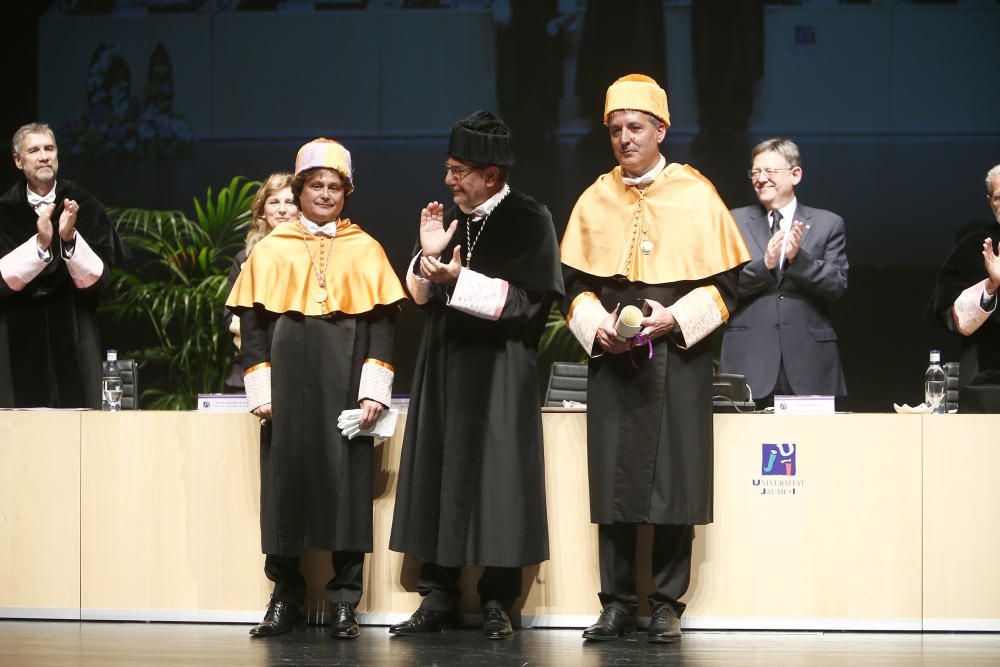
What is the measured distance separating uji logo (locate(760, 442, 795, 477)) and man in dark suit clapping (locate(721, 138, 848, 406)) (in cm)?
99

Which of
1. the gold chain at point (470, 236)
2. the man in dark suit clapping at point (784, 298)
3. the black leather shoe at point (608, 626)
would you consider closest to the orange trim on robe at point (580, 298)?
the gold chain at point (470, 236)

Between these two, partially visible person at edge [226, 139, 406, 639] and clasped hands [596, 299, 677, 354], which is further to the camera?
partially visible person at edge [226, 139, 406, 639]

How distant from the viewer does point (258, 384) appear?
4.20 m

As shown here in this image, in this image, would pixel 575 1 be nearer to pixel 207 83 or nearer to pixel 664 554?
pixel 207 83

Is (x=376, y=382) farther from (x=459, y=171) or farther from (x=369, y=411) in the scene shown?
(x=459, y=171)

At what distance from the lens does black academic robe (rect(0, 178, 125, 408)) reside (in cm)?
516

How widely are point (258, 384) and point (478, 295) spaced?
0.85 meters

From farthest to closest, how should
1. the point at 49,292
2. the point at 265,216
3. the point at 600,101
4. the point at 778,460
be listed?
the point at 600,101 < the point at 265,216 < the point at 49,292 < the point at 778,460

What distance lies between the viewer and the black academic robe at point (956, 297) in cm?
491

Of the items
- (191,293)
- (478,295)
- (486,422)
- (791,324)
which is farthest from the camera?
(191,293)

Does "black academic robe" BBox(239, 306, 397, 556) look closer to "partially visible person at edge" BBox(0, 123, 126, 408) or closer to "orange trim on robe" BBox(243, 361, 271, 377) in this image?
"orange trim on robe" BBox(243, 361, 271, 377)

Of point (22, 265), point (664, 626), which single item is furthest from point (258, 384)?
point (664, 626)

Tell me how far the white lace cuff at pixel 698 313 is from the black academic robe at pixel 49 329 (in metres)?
2.56

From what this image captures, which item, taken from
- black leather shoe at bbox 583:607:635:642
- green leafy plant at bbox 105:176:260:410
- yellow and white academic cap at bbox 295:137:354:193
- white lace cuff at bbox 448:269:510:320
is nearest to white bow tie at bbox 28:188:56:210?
green leafy plant at bbox 105:176:260:410
